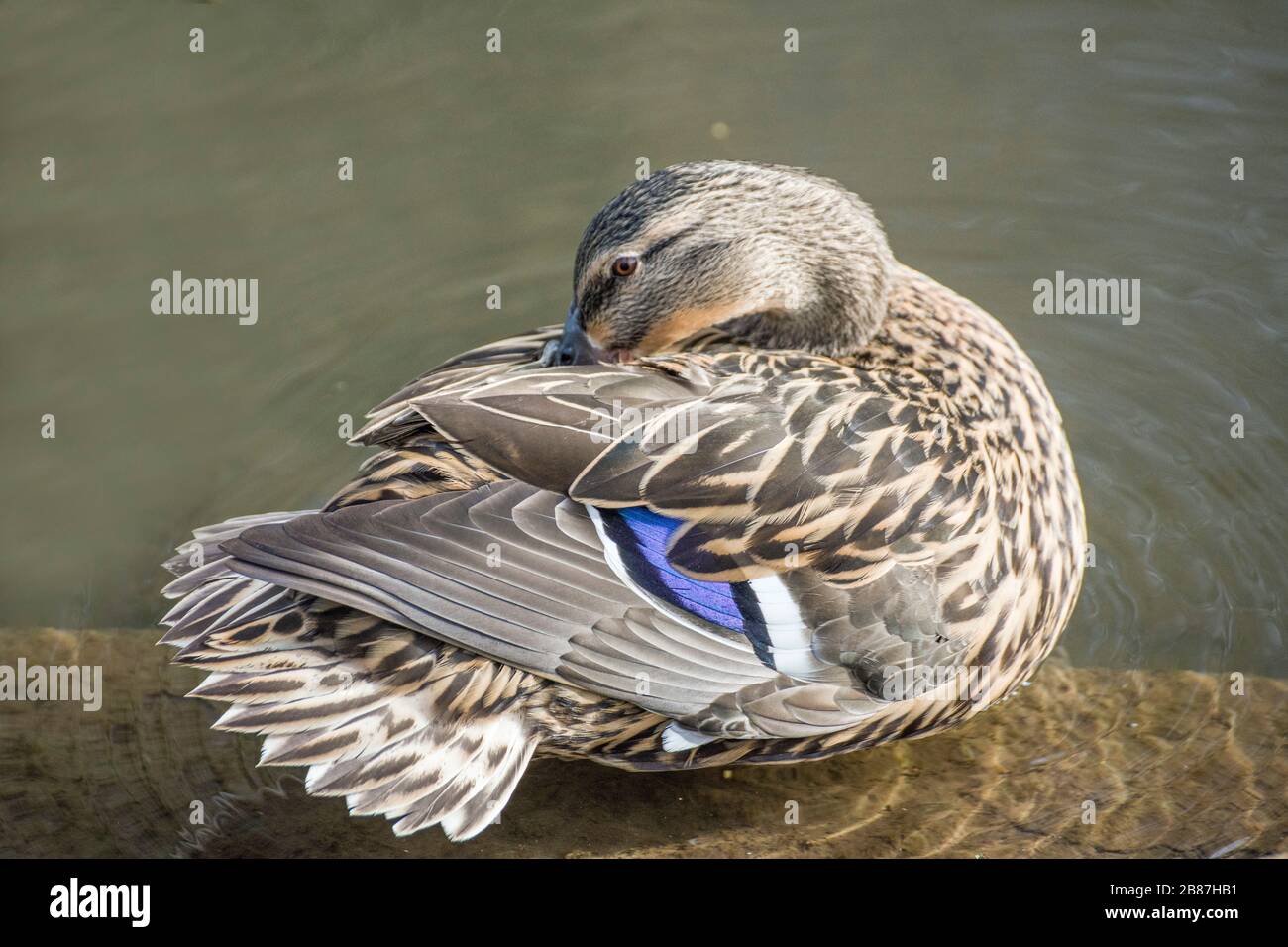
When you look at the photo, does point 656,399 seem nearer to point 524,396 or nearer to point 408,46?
point 524,396

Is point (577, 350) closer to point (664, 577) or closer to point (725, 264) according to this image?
point (725, 264)

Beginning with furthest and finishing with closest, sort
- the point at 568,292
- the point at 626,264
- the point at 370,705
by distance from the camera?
1. the point at 568,292
2. the point at 626,264
3. the point at 370,705

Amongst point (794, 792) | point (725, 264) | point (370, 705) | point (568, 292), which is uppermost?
point (725, 264)

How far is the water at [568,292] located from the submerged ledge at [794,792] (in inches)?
0.5

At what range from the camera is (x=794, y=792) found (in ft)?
14.1

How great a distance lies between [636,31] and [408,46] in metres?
1.12

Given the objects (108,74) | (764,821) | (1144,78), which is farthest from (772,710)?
(108,74)

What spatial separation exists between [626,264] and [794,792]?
166cm

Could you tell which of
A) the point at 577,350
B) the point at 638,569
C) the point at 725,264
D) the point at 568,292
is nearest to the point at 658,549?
the point at 638,569

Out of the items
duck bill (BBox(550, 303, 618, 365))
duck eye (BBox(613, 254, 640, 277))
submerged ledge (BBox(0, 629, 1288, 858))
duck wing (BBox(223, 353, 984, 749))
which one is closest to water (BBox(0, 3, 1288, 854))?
submerged ledge (BBox(0, 629, 1288, 858))

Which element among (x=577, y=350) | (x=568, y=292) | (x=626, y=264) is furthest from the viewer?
(x=568, y=292)

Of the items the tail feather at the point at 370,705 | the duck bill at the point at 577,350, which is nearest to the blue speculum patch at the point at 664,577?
the tail feather at the point at 370,705

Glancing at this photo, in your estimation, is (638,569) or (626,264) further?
(626,264)

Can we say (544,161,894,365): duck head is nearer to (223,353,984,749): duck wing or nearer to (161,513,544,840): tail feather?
(223,353,984,749): duck wing
